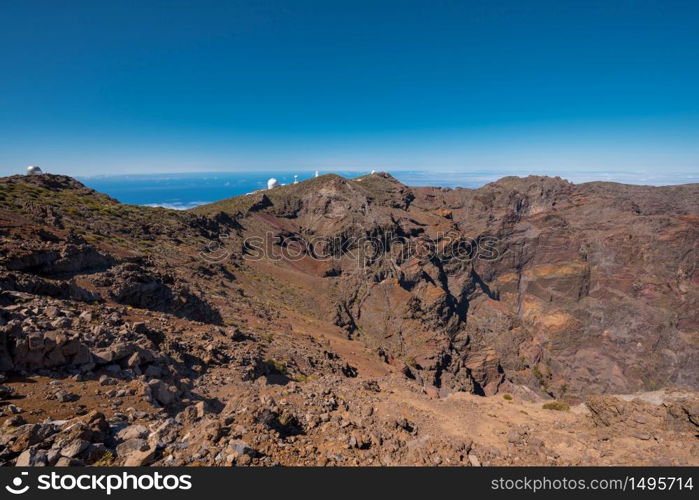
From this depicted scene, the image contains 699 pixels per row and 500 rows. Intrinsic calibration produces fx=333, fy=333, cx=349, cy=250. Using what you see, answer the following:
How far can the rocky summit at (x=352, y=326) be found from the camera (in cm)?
856

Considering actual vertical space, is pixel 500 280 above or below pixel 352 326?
above

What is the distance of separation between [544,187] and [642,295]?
40.8 metres

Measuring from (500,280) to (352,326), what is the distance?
48051 mm

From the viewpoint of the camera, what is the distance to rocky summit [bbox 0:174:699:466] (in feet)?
28.1

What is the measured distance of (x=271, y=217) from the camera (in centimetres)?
6950

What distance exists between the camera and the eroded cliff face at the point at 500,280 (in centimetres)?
5219

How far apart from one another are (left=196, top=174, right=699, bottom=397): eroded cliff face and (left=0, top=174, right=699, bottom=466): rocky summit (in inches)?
15.5

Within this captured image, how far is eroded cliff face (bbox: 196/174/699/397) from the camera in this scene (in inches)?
2055

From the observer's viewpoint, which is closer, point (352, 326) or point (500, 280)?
point (352, 326)

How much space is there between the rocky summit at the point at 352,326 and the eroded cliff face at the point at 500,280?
39 centimetres

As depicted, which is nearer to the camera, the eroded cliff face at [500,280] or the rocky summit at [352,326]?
the rocky summit at [352,326]

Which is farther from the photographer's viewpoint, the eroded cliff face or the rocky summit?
the eroded cliff face

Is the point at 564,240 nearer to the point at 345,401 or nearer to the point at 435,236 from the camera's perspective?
the point at 435,236

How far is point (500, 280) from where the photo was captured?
79.8m
